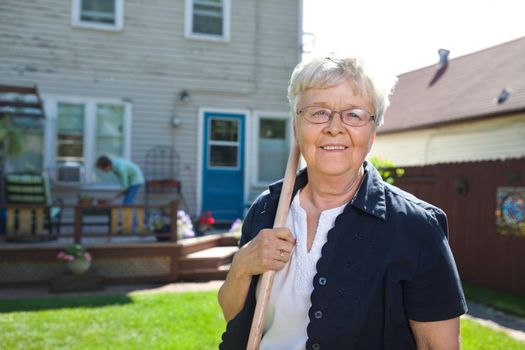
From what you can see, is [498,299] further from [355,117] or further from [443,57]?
[443,57]

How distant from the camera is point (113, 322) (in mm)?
5332

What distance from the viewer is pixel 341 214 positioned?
6.15 ft

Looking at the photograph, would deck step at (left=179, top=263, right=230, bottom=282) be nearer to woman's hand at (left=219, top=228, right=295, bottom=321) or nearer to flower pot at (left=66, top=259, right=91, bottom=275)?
flower pot at (left=66, top=259, right=91, bottom=275)

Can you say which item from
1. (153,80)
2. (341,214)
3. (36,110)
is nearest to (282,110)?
(153,80)

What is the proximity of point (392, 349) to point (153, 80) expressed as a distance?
377 inches

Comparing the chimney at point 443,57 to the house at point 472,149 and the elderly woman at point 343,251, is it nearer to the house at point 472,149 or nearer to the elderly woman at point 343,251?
the house at point 472,149

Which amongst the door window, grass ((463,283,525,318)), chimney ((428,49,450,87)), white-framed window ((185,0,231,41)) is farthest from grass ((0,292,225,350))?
chimney ((428,49,450,87))

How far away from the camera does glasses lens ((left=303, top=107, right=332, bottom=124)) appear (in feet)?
6.24

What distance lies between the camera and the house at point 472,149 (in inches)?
289

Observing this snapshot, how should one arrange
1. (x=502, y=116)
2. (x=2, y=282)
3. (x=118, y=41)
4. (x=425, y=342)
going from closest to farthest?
(x=425, y=342) < (x=2, y=282) < (x=118, y=41) < (x=502, y=116)

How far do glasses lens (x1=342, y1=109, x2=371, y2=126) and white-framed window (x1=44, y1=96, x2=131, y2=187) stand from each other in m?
8.60

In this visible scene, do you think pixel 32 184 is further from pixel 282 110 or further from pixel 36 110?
pixel 282 110

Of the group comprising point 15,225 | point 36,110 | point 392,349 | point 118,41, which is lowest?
point 15,225

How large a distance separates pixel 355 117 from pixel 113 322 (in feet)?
14.0
